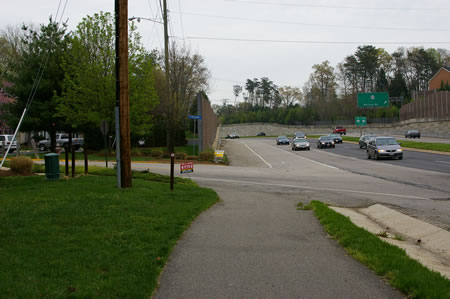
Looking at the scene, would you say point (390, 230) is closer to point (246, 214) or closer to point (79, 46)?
point (246, 214)

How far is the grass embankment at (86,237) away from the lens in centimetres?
509

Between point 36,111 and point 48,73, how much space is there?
3161 millimetres

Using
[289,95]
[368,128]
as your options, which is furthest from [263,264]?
[289,95]

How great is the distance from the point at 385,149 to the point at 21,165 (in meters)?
25.3

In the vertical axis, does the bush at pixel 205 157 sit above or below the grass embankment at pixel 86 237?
above

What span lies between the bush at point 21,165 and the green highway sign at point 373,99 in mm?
64056

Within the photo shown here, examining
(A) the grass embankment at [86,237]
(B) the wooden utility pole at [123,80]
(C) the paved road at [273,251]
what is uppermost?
(B) the wooden utility pole at [123,80]

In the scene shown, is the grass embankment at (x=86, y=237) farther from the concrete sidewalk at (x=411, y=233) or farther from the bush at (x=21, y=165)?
the concrete sidewalk at (x=411, y=233)

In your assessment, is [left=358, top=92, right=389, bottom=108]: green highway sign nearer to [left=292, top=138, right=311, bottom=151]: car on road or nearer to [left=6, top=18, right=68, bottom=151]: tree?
[left=292, top=138, right=311, bottom=151]: car on road

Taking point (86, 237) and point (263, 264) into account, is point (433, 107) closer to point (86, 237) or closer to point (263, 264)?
point (263, 264)

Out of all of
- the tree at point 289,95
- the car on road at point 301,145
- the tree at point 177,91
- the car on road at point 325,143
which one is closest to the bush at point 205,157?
the tree at point 177,91

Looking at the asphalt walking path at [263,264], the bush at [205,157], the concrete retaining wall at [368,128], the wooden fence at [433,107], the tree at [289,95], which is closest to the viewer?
the asphalt walking path at [263,264]

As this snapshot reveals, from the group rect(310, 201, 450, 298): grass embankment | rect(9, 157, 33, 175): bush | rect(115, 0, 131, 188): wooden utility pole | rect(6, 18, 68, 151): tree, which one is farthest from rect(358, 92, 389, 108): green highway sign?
rect(310, 201, 450, 298): grass embankment

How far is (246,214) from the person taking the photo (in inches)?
447
